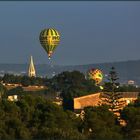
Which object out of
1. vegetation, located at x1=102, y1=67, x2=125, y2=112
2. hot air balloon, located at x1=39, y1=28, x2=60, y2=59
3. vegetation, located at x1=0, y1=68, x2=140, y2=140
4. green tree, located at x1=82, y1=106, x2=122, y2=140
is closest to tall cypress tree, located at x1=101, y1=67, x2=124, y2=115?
vegetation, located at x1=102, y1=67, x2=125, y2=112

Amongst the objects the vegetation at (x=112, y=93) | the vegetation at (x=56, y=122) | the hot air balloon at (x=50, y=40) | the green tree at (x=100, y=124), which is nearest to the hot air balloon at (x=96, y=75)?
the hot air balloon at (x=50, y=40)

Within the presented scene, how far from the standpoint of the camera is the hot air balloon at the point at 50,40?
71.2m

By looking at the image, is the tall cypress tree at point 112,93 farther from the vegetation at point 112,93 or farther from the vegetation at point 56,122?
the vegetation at point 56,122

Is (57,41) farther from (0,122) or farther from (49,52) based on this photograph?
(0,122)

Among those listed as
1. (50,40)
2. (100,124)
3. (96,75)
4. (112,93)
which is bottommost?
(100,124)

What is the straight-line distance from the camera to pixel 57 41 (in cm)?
7212

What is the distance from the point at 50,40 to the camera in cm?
7169

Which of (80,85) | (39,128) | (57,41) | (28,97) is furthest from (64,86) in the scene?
(39,128)

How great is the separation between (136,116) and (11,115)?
575cm

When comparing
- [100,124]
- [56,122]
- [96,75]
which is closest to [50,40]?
[56,122]

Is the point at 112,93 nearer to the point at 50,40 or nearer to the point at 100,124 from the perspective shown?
the point at 50,40

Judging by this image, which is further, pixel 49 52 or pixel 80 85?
pixel 80 85

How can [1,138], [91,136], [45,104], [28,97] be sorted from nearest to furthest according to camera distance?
[1,138], [91,136], [45,104], [28,97]

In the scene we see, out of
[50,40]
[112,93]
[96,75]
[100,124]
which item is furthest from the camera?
[96,75]
